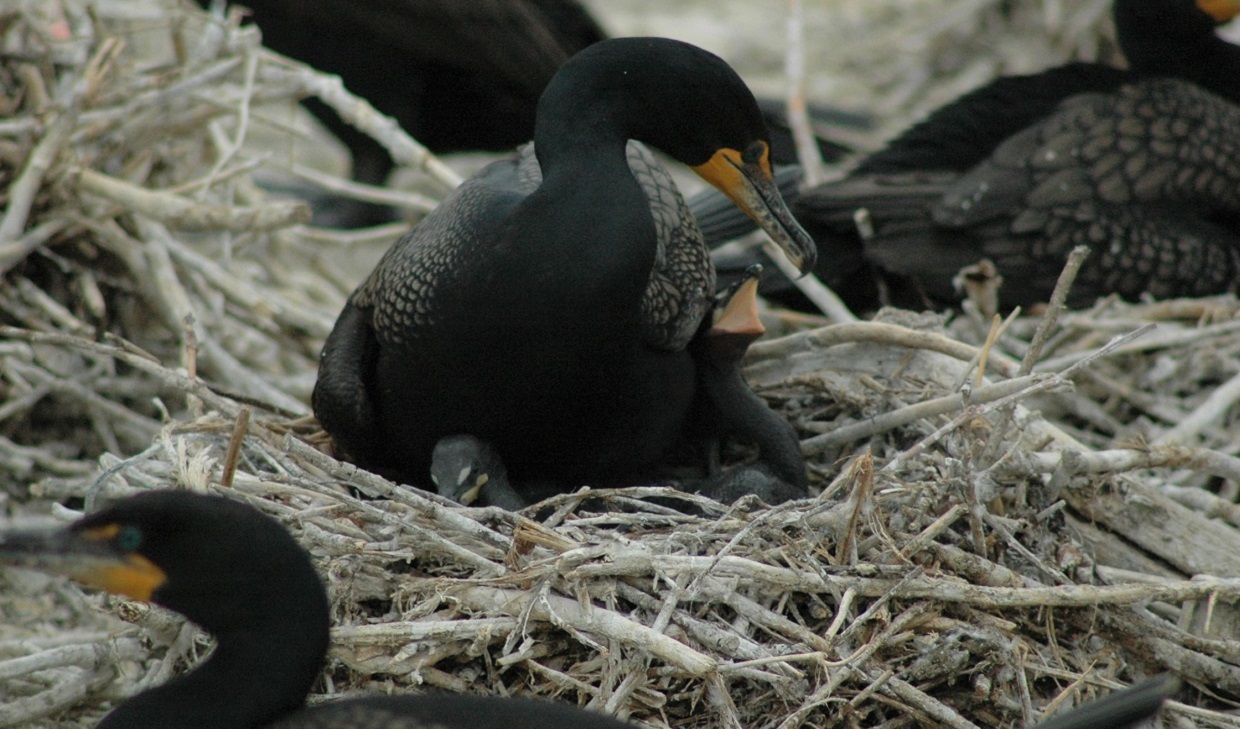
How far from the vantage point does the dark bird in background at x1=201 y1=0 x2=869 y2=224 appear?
6.53 metres

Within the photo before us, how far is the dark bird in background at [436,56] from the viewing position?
653 cm

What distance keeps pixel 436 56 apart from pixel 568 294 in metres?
3.63

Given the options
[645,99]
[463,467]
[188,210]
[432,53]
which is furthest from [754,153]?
[432,53]

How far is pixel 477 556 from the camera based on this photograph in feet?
10.1

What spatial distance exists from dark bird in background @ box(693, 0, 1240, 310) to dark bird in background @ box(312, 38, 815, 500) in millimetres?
1031

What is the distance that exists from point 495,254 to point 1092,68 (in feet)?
9.80

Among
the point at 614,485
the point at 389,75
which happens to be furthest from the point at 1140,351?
the point at 389,75

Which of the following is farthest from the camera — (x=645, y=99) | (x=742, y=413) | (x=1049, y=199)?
(x=1049, y=199)

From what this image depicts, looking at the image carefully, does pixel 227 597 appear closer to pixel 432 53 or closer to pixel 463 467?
pixel 463 467

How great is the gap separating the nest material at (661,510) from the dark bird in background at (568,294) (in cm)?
21

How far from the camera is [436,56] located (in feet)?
22.1

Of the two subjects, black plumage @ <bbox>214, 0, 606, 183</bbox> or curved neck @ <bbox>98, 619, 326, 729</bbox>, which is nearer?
curved neck @ <bbox>98, 619, 326, 729</bbox>

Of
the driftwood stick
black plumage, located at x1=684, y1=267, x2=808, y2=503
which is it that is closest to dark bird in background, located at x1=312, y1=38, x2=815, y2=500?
black plumage, located at x1=684, y1=267, x2=808, y2=503

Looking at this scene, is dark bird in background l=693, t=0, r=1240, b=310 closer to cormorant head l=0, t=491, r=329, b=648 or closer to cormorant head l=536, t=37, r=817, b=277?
cormorant head l=536, t=37, r=817, b=277
